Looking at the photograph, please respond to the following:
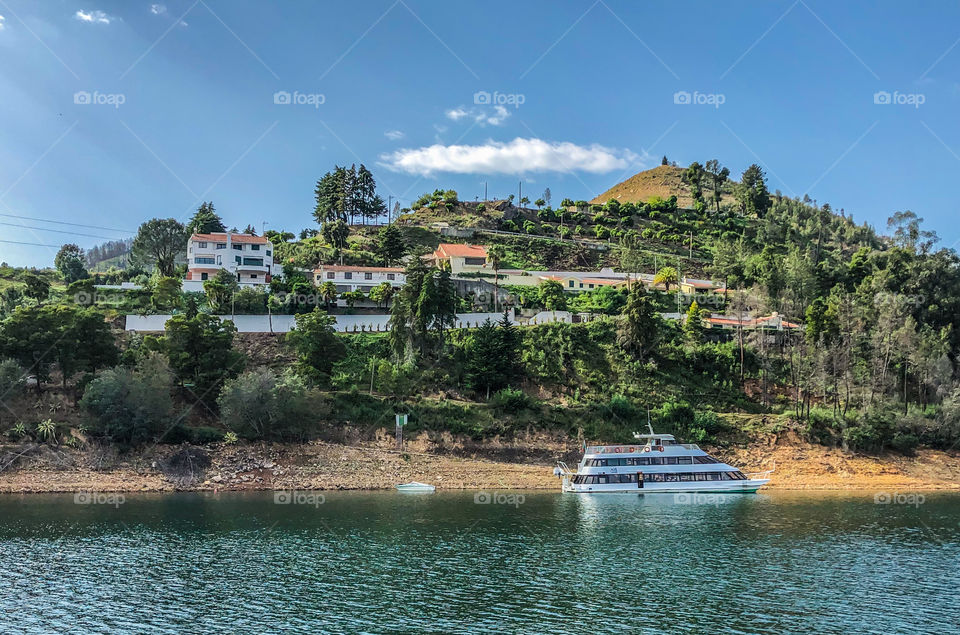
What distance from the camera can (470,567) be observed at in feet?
132

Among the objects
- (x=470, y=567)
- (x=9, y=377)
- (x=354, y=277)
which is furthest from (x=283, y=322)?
(x=470, y=567)

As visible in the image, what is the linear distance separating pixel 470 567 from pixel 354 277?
74.0 metres

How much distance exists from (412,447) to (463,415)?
7036 millimetres

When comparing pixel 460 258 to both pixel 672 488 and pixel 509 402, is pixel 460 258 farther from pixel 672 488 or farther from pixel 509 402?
pixel 672 488

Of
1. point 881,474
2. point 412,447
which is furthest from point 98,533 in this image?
point 881,474

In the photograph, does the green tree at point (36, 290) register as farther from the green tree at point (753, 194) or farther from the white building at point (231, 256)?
the green tree at point (753, 194)

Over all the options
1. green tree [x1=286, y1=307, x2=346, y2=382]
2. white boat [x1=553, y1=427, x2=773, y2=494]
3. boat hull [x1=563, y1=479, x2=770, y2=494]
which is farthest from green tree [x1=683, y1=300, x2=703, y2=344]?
green tree [x1=286, y1=307, x2=346, y2=382]

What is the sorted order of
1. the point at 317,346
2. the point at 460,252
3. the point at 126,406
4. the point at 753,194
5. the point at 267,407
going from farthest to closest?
the point at 753,194, the point at 460,252, the point at 317,346, the point at 267,407, the point at 126,406

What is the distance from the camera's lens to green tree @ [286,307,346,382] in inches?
3095

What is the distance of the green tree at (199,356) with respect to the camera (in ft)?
244

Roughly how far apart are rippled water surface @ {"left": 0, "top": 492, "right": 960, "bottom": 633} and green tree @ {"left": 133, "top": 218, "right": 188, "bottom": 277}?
60524mm

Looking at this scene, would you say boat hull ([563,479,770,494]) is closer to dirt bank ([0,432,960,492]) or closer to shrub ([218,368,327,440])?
dirt bank ([0,432,960,492])

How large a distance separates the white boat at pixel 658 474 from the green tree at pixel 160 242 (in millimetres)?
77617

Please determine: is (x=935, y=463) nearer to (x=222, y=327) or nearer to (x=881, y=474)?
(x=881, y=474)
